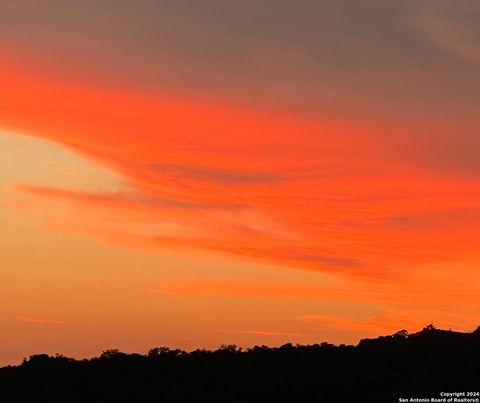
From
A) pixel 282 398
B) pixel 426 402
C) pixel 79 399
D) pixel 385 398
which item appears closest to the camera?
pixel 426 402

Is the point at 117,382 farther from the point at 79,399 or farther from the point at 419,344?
the point at 419,344

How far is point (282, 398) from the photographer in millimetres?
57938

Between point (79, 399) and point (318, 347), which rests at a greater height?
point (318, 347)

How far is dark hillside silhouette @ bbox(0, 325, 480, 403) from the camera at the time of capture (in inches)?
2178

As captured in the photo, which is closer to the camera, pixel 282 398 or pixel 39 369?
pixel 282 398

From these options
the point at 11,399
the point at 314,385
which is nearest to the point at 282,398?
the point at 314,385

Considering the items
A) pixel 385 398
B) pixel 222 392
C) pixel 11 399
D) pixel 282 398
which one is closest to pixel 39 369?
pixel 11 399

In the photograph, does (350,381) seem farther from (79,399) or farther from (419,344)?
(79,399)

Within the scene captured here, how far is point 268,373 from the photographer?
6469 cm

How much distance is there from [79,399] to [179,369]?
784 centimetres

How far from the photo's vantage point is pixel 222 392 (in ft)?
200

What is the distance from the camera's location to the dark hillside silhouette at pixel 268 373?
55.3 m

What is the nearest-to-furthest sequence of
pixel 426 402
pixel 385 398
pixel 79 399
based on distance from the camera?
pixel 426 402 → pixel 385 398 → pixel 79 399

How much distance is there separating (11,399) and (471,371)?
106 feet
